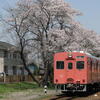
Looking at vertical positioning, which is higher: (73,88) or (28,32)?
(28,32)

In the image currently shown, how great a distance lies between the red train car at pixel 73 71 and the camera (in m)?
24.2

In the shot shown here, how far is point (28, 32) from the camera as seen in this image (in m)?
36.5

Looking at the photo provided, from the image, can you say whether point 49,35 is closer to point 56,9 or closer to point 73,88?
point 56,9

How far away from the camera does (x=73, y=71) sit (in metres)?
24.5

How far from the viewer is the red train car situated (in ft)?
79.4

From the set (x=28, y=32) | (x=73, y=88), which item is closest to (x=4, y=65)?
(x=28, y=32)

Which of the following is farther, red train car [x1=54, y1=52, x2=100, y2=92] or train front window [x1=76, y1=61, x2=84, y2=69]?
train front window [x1=76, y1=61, x2=84, y2=69]

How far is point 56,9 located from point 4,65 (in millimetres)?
25268

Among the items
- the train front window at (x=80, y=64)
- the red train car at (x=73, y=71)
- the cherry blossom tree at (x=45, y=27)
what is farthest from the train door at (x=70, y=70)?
the cherry blossom tree at (x=45, y=27)

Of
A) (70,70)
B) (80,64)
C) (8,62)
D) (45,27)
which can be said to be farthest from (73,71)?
(8,62)

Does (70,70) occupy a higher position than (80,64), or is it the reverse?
(80,64)

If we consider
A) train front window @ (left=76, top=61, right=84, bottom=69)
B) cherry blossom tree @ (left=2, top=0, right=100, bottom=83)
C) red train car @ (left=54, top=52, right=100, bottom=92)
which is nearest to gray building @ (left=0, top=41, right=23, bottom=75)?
cherry blossom tree @ (left=2, top=0, right=100, bottom=83)

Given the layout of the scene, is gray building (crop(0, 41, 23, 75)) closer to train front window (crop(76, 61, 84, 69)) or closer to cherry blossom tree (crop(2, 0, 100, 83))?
cherry blossom tree (crop(2, 0, 100, 83))

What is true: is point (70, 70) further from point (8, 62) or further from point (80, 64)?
point (8, 62)
